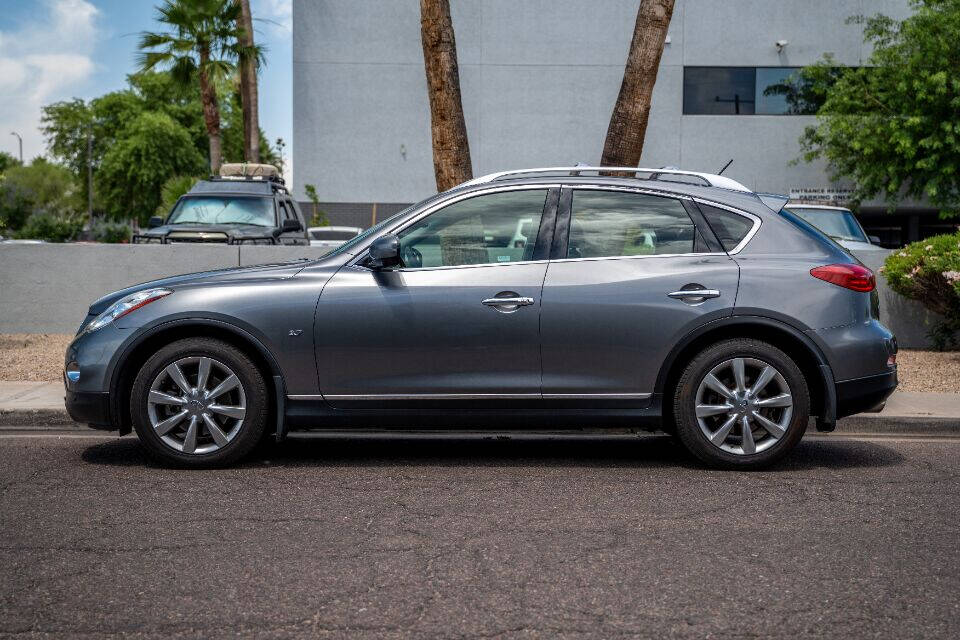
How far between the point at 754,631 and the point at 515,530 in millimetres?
1558

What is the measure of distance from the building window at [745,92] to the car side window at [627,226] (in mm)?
22986

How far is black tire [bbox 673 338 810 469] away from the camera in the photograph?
6.35 metres

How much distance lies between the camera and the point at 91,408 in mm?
6461

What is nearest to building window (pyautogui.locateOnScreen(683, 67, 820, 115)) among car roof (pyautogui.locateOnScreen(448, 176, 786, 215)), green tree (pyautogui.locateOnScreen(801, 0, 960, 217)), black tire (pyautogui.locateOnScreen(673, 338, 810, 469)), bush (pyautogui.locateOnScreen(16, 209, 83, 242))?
green tree (pyautogui.locateOnScreen(801, 0, 960, 217))

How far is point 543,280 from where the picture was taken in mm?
6406

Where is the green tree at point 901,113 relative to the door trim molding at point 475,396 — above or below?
above

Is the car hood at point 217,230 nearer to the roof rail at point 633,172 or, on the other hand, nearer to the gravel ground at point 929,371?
the gravel ground at point 929,371

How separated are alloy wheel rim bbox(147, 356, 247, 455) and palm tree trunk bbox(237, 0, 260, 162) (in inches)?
967

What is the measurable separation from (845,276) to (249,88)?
2625 centimetres

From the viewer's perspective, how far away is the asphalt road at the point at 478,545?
394 cm

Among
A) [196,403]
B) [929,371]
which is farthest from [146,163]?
[196,403]

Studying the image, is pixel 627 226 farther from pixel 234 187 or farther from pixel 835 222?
pixel 234 187

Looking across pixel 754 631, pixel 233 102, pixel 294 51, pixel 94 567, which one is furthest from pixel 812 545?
pixel 233 102

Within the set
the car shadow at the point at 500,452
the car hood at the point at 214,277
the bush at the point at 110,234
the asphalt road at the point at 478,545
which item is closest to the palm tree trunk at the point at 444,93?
the car shadow at the point at 500,452
